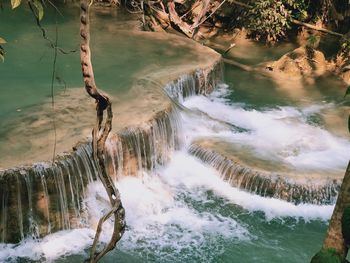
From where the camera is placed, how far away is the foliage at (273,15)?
11.0 metres

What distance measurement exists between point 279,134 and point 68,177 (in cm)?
344

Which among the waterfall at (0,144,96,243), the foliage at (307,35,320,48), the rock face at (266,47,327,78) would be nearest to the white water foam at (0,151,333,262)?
the waterfall at (0,144,96,243)

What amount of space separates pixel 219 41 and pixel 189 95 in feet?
11.6

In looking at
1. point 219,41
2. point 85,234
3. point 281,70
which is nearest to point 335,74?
point 281,70

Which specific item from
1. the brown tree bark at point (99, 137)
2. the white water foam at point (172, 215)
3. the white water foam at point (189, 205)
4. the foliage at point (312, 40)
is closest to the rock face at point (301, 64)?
the foliage at point (312, 40)

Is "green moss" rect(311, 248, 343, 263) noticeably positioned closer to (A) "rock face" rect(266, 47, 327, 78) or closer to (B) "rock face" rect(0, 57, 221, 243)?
(B) "rock face" rect(0, 57, 221, 243)

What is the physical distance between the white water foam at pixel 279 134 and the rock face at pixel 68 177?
0.81 meters

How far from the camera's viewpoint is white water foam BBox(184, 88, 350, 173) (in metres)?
7.04

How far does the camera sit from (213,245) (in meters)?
5.63

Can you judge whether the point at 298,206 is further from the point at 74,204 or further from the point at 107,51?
the point at 107,51

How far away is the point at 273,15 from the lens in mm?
11031

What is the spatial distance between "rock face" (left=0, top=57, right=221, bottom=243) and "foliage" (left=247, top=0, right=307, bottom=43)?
4.76 metres

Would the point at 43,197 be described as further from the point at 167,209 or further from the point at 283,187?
the point at 283,187

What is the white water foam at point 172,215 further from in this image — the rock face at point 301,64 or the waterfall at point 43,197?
the rock face at point 301,64
